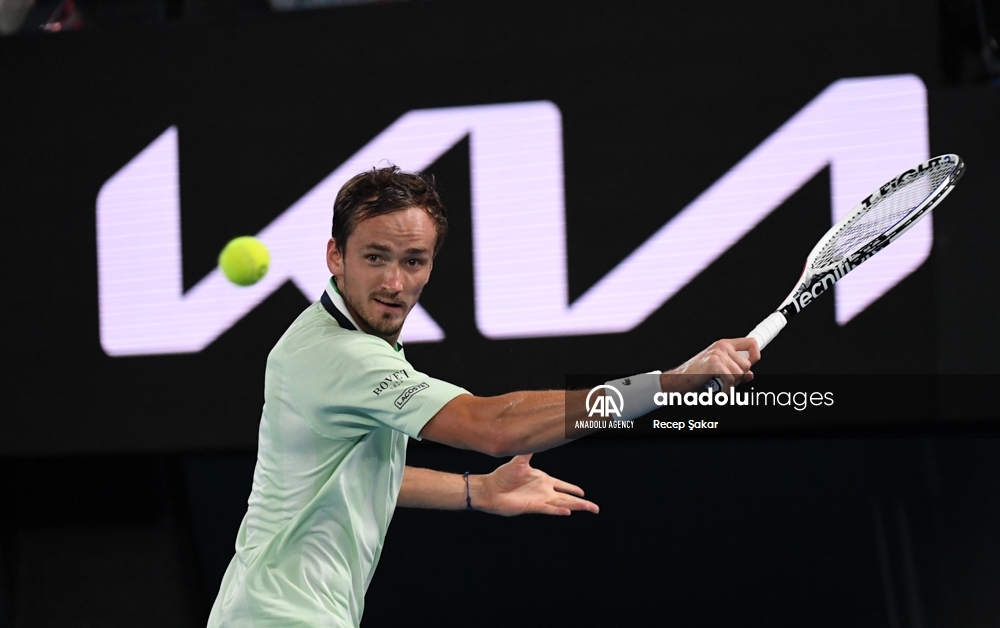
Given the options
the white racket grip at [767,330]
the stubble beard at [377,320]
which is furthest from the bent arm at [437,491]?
the white racket grip at [767,330]

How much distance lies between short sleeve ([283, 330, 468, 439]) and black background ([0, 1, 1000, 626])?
1753 millimetres

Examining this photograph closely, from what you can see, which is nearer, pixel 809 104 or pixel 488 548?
pixel 809 104

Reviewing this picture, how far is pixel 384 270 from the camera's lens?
2.43 m

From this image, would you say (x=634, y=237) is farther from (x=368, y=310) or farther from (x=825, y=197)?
(x=368, y=310)

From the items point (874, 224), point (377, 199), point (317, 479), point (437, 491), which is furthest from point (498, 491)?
point (874, 224)

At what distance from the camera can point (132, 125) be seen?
4.30 m

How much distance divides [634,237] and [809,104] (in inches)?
29.1

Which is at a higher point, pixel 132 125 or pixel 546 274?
pixel 132 125

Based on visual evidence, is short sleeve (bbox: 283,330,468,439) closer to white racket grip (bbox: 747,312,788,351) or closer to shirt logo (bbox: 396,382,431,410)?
shirt logo (bbox: 396,382,431,410)

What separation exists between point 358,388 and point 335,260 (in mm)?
423

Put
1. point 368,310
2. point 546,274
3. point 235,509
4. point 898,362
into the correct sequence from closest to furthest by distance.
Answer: point 368,310 < point 898,362 < point 546,274 < point 235,509

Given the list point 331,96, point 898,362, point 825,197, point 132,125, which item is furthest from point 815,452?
point 132,125

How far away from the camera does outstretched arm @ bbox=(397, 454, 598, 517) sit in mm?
2713

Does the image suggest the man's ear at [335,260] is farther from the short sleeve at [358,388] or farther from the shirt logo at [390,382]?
the shirt logo at [390,382]
